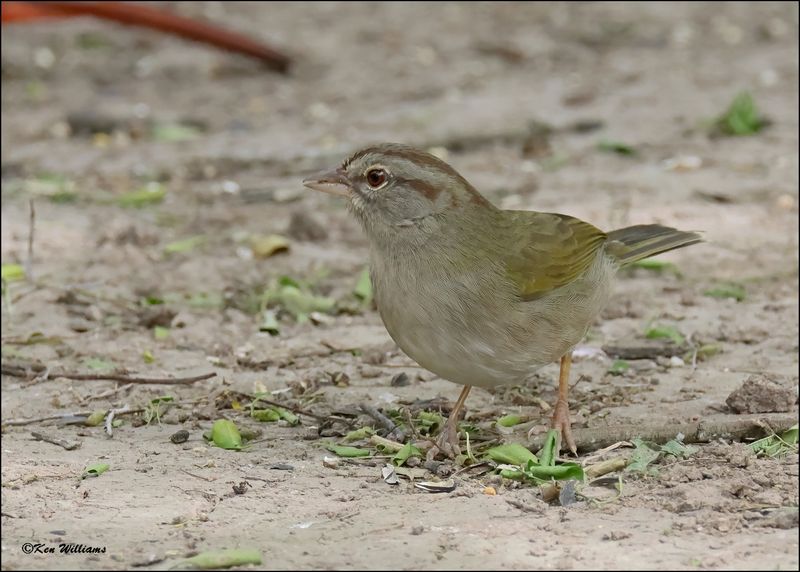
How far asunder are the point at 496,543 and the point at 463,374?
1.11 meters

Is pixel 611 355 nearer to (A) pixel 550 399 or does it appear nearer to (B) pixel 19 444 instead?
(A) pixel 550 399

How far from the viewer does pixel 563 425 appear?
545cm

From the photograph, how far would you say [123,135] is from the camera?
11.1 m

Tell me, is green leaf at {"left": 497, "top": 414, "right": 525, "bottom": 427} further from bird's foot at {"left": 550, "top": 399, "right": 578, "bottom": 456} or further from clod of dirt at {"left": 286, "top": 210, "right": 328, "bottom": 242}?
clod of dirt at {"left": 286, "top": 210, "right": 328, "bottom": 242}

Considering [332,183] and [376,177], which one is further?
[332,183]

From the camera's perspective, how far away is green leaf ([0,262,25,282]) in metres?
7.52

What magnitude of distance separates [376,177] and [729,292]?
280cm

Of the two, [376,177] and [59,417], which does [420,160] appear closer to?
[376,177]

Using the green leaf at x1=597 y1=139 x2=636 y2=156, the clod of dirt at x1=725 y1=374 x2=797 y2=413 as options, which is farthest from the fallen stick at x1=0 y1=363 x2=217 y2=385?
the green leaf at x1=597 y1=139 x2=636 y2=156

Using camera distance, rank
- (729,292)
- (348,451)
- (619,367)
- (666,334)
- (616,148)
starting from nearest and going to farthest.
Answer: (348,451), (619,367), (666,334), (729,292), (616,148)

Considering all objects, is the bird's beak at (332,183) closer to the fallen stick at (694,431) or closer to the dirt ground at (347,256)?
the dirt ground at (347,256)

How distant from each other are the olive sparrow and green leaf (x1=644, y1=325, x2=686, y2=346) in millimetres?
932

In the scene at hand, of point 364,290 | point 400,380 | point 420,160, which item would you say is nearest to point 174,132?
point 364,290

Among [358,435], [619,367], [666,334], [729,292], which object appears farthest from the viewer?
[729,292]
